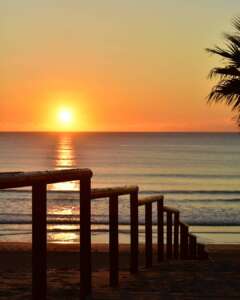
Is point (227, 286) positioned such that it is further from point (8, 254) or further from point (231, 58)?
point (8, 254)

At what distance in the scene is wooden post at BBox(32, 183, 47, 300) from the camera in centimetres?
420

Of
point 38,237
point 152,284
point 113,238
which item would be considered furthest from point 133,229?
point 38,237

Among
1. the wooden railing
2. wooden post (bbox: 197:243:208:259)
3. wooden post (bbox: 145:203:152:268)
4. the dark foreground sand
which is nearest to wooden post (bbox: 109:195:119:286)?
the wooden railing

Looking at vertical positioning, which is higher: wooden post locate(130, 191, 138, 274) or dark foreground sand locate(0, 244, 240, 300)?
wooden post locate(130, 191, 138, 274)

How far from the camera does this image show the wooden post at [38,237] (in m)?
4.20

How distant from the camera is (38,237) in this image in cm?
421

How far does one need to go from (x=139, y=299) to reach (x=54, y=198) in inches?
1578

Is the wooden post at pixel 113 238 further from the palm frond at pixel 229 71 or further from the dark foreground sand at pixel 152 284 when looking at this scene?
the palm frond at pixel 229 71

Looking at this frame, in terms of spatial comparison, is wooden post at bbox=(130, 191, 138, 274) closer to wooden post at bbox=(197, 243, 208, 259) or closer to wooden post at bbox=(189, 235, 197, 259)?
wooden post at bbox=(197, 243, 208, 259)

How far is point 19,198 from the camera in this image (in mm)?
42875

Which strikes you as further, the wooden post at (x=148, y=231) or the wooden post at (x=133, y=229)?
the wooden post at (x=148, y=231)

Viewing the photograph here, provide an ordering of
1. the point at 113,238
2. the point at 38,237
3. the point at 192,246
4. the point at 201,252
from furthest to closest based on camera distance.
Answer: the point at 192,246, the point at 201,252, the point at 113,238, the point at 38,237

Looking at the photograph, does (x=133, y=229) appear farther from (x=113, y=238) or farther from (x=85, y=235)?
(x=85, y=235)

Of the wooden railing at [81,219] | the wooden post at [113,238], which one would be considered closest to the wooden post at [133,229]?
the wooden railing at [81,219]
